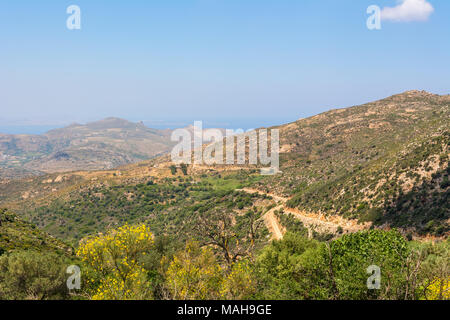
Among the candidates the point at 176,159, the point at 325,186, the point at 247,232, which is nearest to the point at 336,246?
the point at 247,232

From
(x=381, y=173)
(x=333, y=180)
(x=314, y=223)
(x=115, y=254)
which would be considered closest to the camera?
(x=115, y=254)

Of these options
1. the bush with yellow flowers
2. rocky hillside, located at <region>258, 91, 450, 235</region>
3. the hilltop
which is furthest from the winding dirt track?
the bush with yellow flowers

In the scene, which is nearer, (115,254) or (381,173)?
(115,254)

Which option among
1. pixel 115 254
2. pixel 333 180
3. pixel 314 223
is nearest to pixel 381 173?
pixel 333 180

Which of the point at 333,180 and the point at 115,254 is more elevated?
the point at 333,180

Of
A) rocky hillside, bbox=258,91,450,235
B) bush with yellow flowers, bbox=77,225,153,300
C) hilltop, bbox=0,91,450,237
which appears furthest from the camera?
hilltop, bbox=0,91,450,237

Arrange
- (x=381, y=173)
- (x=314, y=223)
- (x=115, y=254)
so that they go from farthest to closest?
(x=381, y=173), (x=314, y=223), (x=115, y=254)

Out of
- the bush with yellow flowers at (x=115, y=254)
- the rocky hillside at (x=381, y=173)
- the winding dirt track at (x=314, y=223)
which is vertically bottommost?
the winding dirt track at (x=314, y=223)

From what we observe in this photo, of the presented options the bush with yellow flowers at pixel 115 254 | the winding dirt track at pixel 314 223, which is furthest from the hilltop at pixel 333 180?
the bush with yellow flowers at pixel 115 254

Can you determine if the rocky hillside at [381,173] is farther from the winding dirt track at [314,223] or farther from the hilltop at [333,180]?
the winding dirt track at [314,223]

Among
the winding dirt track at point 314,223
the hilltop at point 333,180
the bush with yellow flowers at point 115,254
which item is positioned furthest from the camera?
the winding dirt track at point 314,223

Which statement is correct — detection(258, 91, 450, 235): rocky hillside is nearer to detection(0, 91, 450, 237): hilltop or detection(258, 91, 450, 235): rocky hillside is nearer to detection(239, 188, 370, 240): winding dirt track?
detection(0, 91, 450, 237): hilltop

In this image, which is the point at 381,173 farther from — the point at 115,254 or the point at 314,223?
the point at 115,254

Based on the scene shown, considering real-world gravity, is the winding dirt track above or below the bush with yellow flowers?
below
